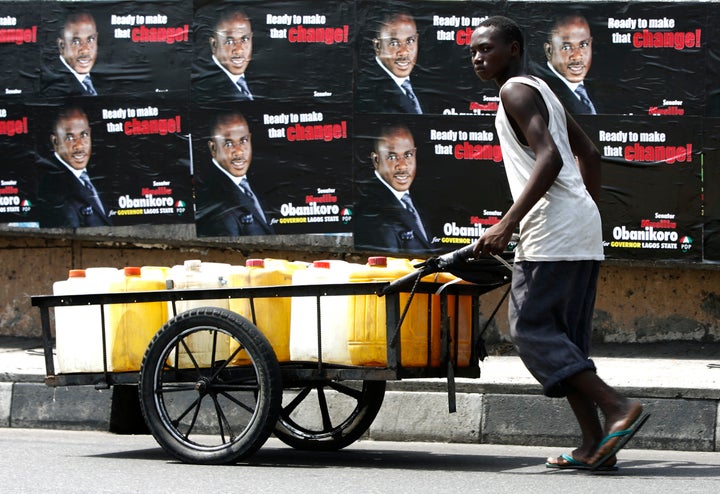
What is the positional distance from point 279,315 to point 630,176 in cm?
384

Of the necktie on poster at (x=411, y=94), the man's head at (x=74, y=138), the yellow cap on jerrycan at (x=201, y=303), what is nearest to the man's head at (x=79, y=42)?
the man's head at (x=74, y=138)

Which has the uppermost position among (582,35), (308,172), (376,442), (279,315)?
(582,35)

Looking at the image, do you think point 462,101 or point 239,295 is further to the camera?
point 462,101

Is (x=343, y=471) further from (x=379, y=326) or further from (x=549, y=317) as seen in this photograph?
(x=549, y=317)

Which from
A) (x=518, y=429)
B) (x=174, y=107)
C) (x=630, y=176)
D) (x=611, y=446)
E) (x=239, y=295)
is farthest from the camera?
(x=174, y=107)

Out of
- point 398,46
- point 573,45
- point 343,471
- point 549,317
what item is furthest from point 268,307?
point 573,45

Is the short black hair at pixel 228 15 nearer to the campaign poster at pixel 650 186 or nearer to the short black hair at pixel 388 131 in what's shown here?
the short black hair at pixel 388 131

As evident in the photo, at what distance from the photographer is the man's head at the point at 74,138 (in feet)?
32.3

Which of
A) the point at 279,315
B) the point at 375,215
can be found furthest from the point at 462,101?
the point at 279,315

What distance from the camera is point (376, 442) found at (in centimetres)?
741

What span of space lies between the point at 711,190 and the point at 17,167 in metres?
5.18

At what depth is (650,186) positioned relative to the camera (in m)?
8.99

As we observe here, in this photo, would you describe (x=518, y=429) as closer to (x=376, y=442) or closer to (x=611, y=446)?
(x=376, y=442)

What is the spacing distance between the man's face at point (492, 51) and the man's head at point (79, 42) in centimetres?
501
